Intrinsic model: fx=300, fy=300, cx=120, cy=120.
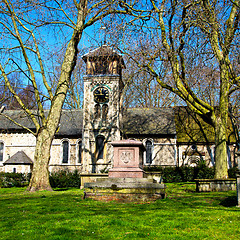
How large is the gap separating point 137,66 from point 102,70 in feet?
44.3

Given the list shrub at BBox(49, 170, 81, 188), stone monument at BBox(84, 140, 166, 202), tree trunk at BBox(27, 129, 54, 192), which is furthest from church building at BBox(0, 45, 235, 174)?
stone monument at BBox(84, 140, 166, 202)

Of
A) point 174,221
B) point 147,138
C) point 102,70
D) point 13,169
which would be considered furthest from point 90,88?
point 174,221

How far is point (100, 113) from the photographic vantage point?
2950 cm

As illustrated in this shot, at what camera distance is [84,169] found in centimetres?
2778

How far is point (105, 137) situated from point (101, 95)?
4188 millimetres

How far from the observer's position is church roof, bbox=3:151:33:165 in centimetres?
2970

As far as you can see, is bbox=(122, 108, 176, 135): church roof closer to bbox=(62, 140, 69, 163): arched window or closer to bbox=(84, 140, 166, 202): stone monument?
bbox=(62, 140, 69, 163): arched window

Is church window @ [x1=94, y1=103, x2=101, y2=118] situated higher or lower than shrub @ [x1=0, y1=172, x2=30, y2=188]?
higher

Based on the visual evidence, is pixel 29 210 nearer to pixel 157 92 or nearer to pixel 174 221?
pixel 174 221

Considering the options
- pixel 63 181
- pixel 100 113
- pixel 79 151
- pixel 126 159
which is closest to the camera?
pixel 126 159

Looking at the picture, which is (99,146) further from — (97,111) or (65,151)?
(65,151)

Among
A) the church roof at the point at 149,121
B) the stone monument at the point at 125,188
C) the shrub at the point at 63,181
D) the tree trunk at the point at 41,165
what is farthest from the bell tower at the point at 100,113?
the stone monument at the point at 125,188

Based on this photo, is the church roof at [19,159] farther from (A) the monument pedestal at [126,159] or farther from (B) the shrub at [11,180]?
(A) the monument pedestal at [126,159]

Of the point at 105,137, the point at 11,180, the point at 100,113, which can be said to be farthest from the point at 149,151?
the point at 11,180
